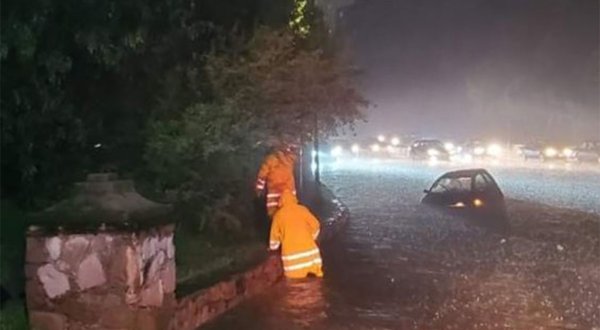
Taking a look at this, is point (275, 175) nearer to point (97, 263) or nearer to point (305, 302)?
point (305, 302)

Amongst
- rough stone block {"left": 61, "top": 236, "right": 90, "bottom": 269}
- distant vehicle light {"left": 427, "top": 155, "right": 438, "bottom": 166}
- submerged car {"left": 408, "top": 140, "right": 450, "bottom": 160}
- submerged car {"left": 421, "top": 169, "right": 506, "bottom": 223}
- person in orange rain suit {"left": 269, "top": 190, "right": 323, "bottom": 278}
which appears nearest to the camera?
rough stone block {"left": 61, "top": 236, "right": 90, "bottom": 269}

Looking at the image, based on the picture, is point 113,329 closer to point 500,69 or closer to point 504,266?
point 504,266

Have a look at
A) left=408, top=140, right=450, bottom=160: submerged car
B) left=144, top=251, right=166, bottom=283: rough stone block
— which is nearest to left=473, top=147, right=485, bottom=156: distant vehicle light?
left=408, top=140, right=450, bottom=160: submerged car

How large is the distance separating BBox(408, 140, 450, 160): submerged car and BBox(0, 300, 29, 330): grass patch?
44.7 meters

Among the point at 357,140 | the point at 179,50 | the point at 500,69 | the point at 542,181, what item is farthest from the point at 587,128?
the point at 179,50

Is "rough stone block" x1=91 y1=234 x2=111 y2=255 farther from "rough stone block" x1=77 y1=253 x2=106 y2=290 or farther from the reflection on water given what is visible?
the reflection on water

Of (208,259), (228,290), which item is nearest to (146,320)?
(228,290)

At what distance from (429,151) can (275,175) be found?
41.3 metres

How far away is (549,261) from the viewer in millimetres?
13570

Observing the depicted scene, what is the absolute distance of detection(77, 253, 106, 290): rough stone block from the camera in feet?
23.5

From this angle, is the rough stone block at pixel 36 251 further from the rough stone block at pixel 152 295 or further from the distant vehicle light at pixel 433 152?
the distant vehicle light at pixel 433 152

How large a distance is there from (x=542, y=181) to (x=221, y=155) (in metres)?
26.2

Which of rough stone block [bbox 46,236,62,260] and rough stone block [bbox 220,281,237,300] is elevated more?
rough stone block [bbox 46,236,62,260]

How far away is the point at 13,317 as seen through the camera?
751cm
